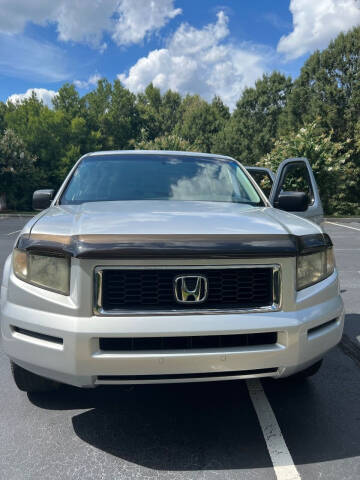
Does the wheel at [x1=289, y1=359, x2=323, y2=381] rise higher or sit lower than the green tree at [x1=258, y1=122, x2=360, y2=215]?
lower

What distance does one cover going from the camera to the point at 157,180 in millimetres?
3896

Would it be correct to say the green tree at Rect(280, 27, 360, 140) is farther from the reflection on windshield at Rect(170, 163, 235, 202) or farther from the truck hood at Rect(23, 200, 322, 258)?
the truck hood at Rect(23, 200, 322, 258)

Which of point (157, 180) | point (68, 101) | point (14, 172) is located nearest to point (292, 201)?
point (157, 180)

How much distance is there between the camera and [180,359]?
231cm

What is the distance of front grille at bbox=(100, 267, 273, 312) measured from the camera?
2381 millimetres

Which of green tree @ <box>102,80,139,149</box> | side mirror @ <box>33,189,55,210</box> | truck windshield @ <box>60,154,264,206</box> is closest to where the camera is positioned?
truck windshield @ <box>60,154,264,206</box>

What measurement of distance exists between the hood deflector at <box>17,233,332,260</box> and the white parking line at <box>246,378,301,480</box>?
1090 millimetres

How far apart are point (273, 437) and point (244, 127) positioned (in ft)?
168

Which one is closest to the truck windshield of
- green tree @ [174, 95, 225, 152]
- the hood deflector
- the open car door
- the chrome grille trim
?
the open car door

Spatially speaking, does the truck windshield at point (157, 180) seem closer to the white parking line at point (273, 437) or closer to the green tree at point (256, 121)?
the white parking line at point (273, 437)

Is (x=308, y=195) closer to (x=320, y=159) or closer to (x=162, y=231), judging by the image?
(x=162, y=231)

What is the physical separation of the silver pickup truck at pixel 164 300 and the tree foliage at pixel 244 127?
25.5m

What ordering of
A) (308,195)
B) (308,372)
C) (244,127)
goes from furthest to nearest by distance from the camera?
(244,127)
(308,195)
(308,372)

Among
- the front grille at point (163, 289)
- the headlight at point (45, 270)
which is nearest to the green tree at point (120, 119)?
the headlight at point (45, 270)
